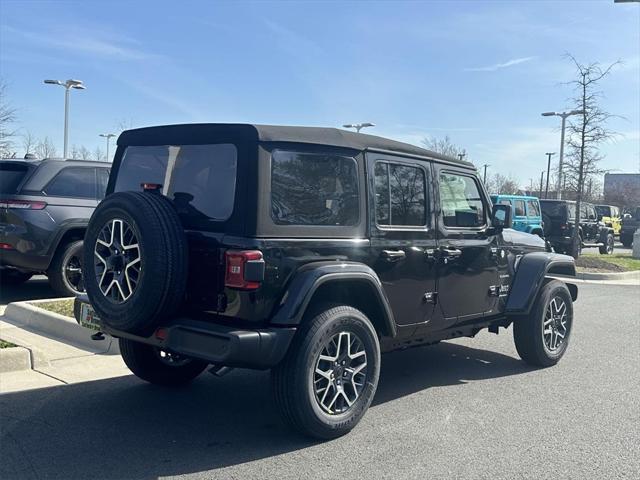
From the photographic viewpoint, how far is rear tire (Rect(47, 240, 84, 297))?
8133 mm

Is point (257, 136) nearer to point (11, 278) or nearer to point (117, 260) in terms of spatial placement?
point (117, 260)

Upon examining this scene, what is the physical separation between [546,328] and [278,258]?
3552mm

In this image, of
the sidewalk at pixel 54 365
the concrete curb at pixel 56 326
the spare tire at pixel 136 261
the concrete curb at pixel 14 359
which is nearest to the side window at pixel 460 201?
the spare tire at pixel 136 261

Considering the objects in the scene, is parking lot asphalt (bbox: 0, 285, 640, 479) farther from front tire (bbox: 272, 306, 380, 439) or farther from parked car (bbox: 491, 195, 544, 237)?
parked car (bbox: 491, 195, 544, 237)

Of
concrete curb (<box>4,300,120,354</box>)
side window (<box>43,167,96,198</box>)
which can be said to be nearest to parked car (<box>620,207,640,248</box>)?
side window (<box>43,167,96,198</box>)

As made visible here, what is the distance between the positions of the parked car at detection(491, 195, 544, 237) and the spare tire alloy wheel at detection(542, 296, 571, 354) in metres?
10.7

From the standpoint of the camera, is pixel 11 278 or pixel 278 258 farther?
pixel 11 278

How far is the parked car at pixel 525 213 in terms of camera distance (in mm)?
17266

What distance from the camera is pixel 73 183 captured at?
8477 mm

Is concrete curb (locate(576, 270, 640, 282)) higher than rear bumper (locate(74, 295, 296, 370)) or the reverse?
the reverse

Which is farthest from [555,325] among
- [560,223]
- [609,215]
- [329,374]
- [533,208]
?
[609,215]

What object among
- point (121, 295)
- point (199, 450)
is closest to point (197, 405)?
point (199, 450)

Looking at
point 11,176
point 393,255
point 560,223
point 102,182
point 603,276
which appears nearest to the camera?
point 393,255

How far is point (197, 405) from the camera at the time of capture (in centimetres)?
486
